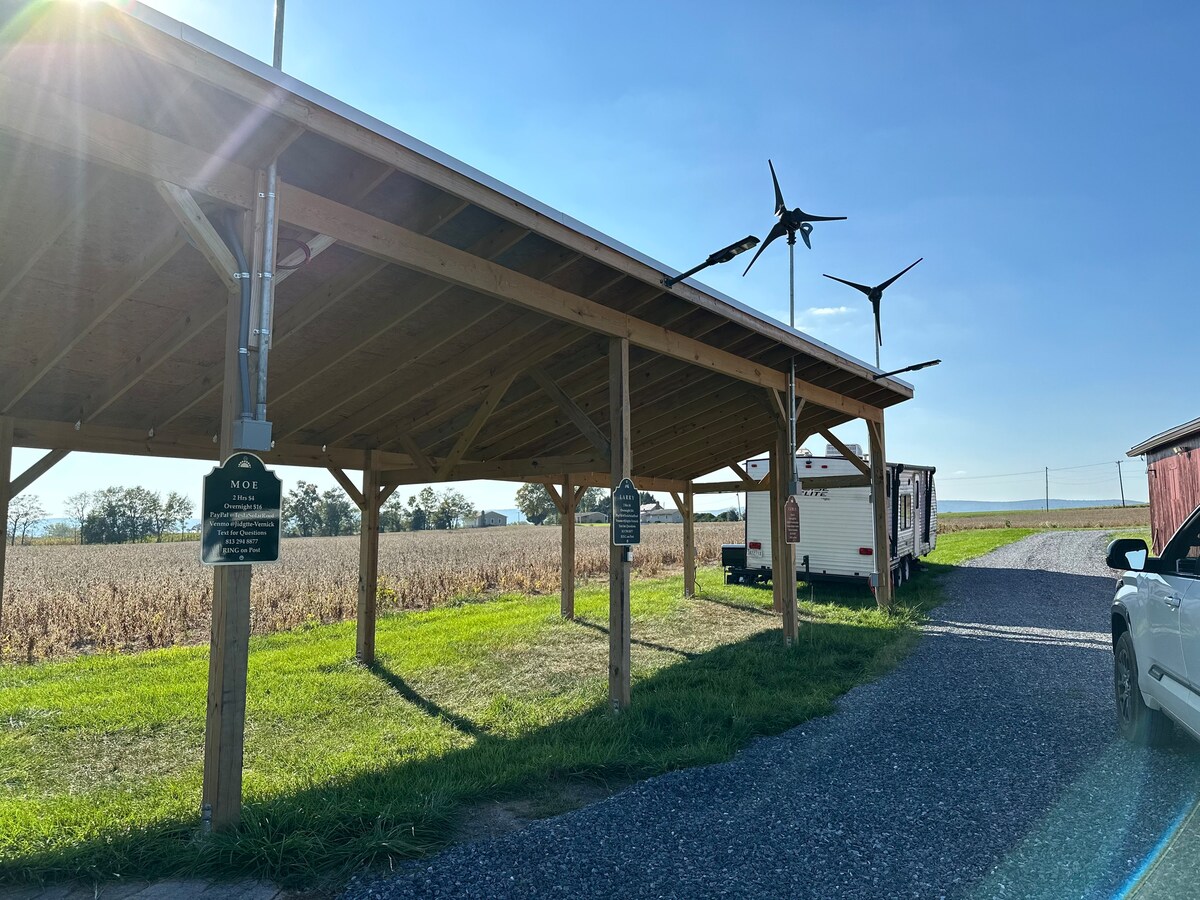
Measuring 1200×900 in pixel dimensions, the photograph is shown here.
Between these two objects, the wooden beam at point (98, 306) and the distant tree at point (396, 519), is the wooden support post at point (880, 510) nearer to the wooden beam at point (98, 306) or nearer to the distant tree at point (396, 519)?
the wooden beam at point (98, 306)

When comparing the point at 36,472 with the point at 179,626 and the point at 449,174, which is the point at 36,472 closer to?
the point at 449,174

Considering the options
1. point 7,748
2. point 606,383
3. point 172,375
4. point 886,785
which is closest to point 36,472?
point 172,375

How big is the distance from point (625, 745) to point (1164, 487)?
1916cm

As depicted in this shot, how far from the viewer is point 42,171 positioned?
3635 millimetres

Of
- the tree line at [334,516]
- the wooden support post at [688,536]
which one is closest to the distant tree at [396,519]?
the tree line at [334,516]

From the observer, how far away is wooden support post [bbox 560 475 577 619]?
1255 centimetres

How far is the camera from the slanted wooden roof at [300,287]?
10.7ft

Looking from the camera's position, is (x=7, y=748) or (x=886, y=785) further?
(x=7, y=748)

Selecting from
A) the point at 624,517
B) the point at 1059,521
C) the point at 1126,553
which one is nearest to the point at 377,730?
the point at 624,517

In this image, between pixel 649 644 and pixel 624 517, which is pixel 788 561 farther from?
pixel 624 517

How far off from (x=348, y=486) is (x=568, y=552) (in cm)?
463

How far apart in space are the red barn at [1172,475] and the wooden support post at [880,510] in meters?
7.14

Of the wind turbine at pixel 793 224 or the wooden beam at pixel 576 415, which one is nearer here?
the wooden beam at pixel 576 415

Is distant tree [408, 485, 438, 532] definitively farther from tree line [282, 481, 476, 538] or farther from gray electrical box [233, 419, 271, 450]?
gray electrical box [233, 419, 271, 450]
